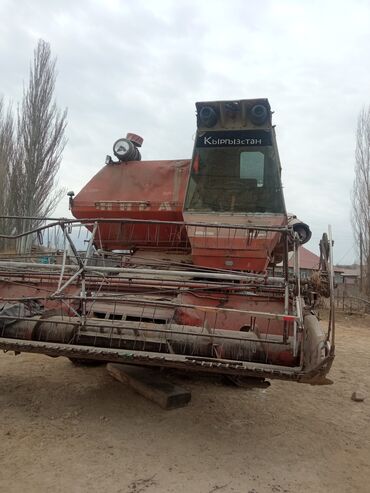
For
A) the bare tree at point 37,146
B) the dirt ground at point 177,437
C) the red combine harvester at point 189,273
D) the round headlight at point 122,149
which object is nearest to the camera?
the dirt ground at point 177,437

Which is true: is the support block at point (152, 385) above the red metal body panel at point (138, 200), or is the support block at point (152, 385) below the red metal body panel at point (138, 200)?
below

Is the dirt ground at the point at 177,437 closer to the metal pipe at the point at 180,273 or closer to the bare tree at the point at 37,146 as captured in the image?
the metal pipe at the point at 180,273

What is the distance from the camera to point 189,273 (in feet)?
11.7

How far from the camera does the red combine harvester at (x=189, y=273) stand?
3557mm

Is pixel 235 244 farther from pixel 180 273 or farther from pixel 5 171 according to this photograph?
pixel 5 171

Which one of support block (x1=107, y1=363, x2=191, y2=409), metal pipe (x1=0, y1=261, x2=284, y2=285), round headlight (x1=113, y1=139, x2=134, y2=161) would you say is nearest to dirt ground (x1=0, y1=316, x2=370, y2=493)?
support block (x1=107, y1=363, x2=191, y2=409)

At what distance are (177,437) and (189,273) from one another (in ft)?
4.56

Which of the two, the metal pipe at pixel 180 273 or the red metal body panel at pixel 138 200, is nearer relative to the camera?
the metal pipe at pixel 180 273

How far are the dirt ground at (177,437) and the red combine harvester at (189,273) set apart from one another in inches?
26.7

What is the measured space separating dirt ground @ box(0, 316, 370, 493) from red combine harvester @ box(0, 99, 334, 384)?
0.68 metres

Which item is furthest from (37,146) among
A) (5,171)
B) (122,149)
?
(122,149)

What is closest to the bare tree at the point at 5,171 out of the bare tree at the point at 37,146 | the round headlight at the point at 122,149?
the bare tree at the point at 37,146

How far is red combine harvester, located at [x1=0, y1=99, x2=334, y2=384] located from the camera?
11.7 feet

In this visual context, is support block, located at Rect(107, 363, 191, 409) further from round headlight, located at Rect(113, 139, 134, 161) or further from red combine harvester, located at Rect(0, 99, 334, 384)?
round headlight, located at Rect(113, 139, 134, 161)
